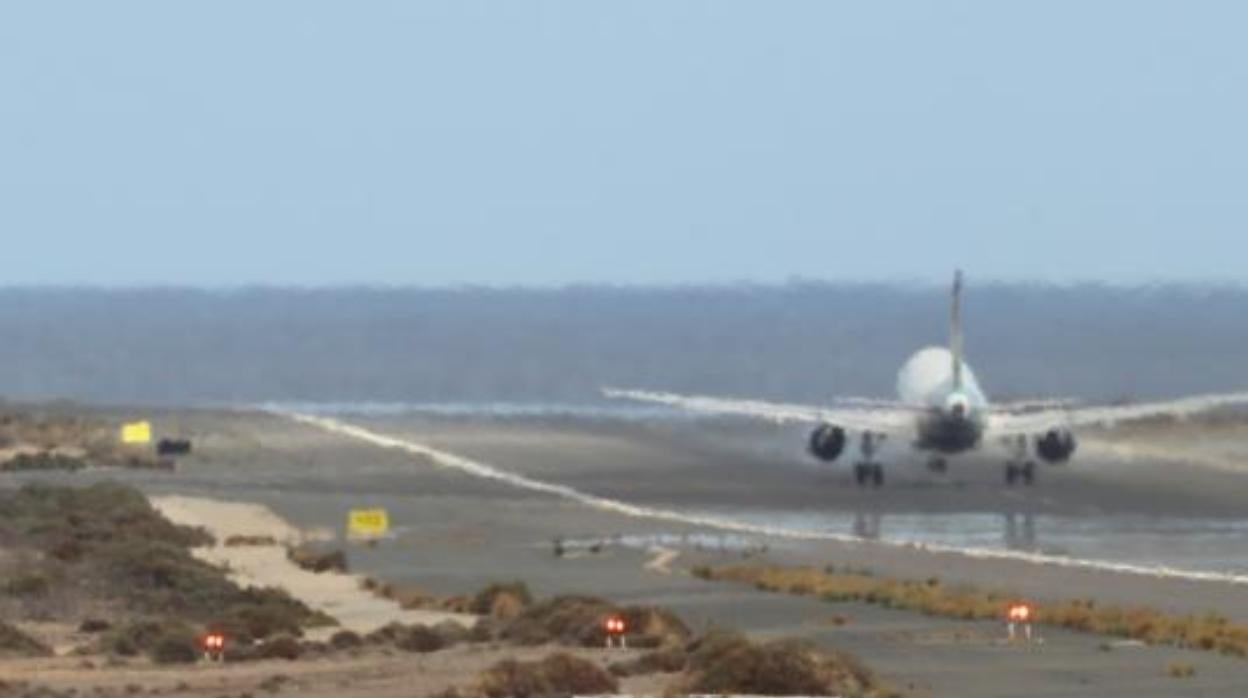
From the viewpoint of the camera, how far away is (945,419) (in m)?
93.6

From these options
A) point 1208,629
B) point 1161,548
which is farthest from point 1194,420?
point 1208,629

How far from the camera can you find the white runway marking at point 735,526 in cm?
6356

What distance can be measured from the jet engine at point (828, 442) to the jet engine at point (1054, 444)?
4.42 m

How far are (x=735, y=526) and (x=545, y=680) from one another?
36351 mm

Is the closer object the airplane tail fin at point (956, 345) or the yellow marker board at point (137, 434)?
the airplane tail fin at point (956, 345)

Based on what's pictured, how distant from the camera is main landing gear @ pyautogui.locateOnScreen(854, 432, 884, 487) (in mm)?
93250

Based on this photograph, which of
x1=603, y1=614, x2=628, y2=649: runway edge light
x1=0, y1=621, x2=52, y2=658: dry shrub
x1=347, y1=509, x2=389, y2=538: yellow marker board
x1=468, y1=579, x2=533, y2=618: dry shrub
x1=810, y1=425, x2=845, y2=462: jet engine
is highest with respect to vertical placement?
x1=810, y1=425, x2=845, y2=462: jet engine

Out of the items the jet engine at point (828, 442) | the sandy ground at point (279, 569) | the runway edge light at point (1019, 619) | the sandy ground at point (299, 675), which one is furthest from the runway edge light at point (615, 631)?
the jet engine at point (828, 442)

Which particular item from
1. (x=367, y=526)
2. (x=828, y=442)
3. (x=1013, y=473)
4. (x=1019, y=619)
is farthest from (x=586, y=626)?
(x=828, y=442)

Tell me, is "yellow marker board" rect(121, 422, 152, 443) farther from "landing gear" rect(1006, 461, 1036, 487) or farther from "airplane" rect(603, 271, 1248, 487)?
"landing gear" rect(1006, 461, 1036, 487)

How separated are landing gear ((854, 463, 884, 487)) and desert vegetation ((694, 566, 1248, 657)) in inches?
1149

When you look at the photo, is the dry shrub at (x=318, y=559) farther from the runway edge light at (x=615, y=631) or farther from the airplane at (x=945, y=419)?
the airplane at (x=945, y=419)

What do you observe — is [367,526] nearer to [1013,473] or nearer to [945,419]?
[945,419]

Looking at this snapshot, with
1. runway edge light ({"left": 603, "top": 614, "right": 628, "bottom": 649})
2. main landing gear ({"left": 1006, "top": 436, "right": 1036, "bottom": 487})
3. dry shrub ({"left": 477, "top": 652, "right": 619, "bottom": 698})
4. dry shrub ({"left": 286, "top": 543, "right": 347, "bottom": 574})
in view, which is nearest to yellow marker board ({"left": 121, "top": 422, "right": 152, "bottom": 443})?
main landing gear ({"left": 1006, "top": 436, "right": 1036, "bottom": 487})
